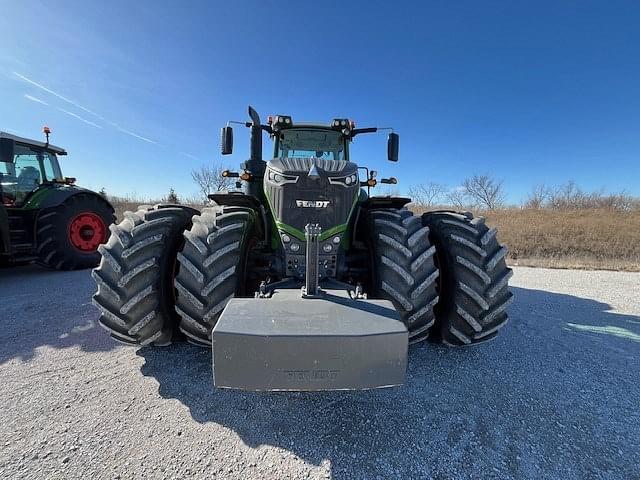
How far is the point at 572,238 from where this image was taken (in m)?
12.9

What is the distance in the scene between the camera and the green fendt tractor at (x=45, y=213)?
5566mm

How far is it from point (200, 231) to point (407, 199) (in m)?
1.87

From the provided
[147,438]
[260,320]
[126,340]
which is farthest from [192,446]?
[126,340]

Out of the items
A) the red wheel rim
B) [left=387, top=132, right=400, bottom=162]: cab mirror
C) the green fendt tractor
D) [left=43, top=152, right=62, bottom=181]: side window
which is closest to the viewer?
[left=387, top=132, right=400, bottom=162]: cab mirror

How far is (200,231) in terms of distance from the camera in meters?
2.10

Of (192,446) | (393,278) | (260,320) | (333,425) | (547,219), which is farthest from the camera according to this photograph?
(547,219)

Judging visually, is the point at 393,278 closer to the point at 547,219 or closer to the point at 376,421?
the point at 376,421

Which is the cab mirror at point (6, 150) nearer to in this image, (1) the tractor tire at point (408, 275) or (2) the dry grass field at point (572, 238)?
(1) the tractor tire at point (408, 275)

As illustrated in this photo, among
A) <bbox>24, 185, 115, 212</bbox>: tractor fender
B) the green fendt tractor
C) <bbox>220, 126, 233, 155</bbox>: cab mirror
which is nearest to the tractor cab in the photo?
the green fendt tractor

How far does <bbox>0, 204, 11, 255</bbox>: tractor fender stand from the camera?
5199 millimetres

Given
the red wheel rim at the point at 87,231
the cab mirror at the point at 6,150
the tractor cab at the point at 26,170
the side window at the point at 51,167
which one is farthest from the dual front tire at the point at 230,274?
the side window at the point at 51,167

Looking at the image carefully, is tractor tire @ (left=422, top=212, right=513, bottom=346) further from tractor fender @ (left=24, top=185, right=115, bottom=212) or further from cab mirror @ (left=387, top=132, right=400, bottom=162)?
tractor fender @ (left=24, top=185, right=115, bottom=212)

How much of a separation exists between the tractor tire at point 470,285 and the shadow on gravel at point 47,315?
311 cm

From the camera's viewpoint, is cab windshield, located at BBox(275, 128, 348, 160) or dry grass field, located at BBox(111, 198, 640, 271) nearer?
cab windshield, located at BBox(275, 128, 348, 160)
